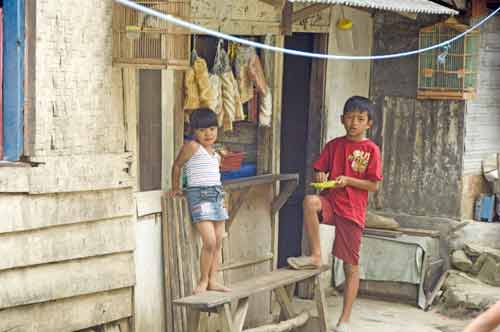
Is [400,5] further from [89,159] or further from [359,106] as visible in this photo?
[89,159]

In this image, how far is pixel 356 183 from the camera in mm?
8633

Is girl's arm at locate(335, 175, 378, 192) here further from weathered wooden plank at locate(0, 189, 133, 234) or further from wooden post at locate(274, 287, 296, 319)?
weathered wooden plank at locate(0, 189, 133, 234)

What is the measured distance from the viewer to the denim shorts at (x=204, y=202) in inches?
308

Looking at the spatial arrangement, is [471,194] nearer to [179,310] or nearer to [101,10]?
[179,310]

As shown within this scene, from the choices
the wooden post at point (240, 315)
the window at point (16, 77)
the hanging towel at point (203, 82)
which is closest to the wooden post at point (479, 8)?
the hanging towel at point (203, 82)

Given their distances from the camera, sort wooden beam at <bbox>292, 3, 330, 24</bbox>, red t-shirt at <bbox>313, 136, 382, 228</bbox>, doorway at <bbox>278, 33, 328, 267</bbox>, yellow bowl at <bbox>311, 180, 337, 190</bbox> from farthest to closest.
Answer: doorway at <bbox>278, 33, 328, 267</bbox> < wooden beam at <bbox>292, 3, 330, 24</bbox> < red t-shirt at <bbox>313, 136, 382, 228</bbox> < yellow bowl at <bbox>311, 180, 337, 190</bbox>

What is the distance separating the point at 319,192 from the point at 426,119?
5.13 feet

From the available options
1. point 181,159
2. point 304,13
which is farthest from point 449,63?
point 181,159

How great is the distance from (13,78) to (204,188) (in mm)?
1756

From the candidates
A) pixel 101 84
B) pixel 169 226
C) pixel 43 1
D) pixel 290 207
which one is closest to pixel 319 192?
pixel 290 207

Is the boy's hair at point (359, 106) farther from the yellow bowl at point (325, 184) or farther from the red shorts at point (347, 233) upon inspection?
the red shorts at point (347, 233)

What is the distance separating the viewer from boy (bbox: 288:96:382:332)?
8.67 metres

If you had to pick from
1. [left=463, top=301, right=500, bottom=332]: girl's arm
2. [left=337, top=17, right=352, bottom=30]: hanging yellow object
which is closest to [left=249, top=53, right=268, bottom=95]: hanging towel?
[left=337, top=17, right=352, bottom=30]: hanging yellow object

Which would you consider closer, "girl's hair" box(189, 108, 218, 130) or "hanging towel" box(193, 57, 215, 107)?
"girl's hair" box(189, 108, 218, 130)
